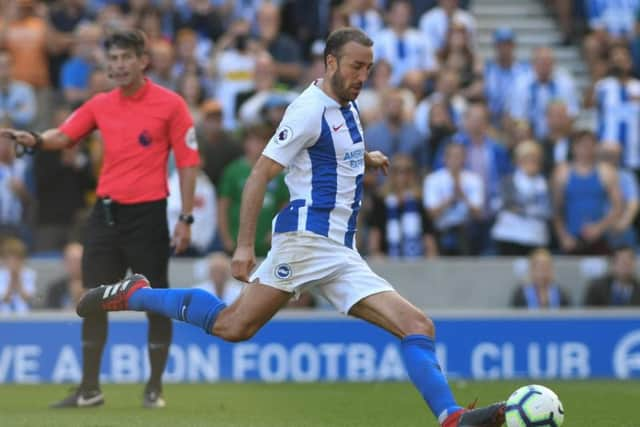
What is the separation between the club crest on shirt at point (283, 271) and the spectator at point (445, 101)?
866 cm

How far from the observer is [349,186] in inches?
338

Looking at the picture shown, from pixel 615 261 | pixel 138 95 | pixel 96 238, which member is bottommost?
pixel 615 261

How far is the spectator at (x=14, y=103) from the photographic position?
1669 cm

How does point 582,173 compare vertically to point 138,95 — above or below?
below

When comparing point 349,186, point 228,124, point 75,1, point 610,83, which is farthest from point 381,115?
point 349,186

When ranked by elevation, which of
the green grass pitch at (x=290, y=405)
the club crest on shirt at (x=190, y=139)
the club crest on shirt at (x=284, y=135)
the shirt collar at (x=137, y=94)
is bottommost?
the green grass pitch at (x=290, y=405)

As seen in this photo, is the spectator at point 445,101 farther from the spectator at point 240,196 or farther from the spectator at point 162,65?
the spectator at point 162,65

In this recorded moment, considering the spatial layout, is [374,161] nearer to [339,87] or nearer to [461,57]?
[339,87]

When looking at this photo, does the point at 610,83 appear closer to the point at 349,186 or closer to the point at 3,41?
the point at 3,41

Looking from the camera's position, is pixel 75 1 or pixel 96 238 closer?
pixel 96 238

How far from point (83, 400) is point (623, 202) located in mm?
7771

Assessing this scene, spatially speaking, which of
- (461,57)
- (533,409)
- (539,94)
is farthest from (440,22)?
(533,409)

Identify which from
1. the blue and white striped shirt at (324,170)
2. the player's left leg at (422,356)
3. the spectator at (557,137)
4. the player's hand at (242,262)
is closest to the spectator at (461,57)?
the spectator at (557,137)

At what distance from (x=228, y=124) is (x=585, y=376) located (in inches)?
209
